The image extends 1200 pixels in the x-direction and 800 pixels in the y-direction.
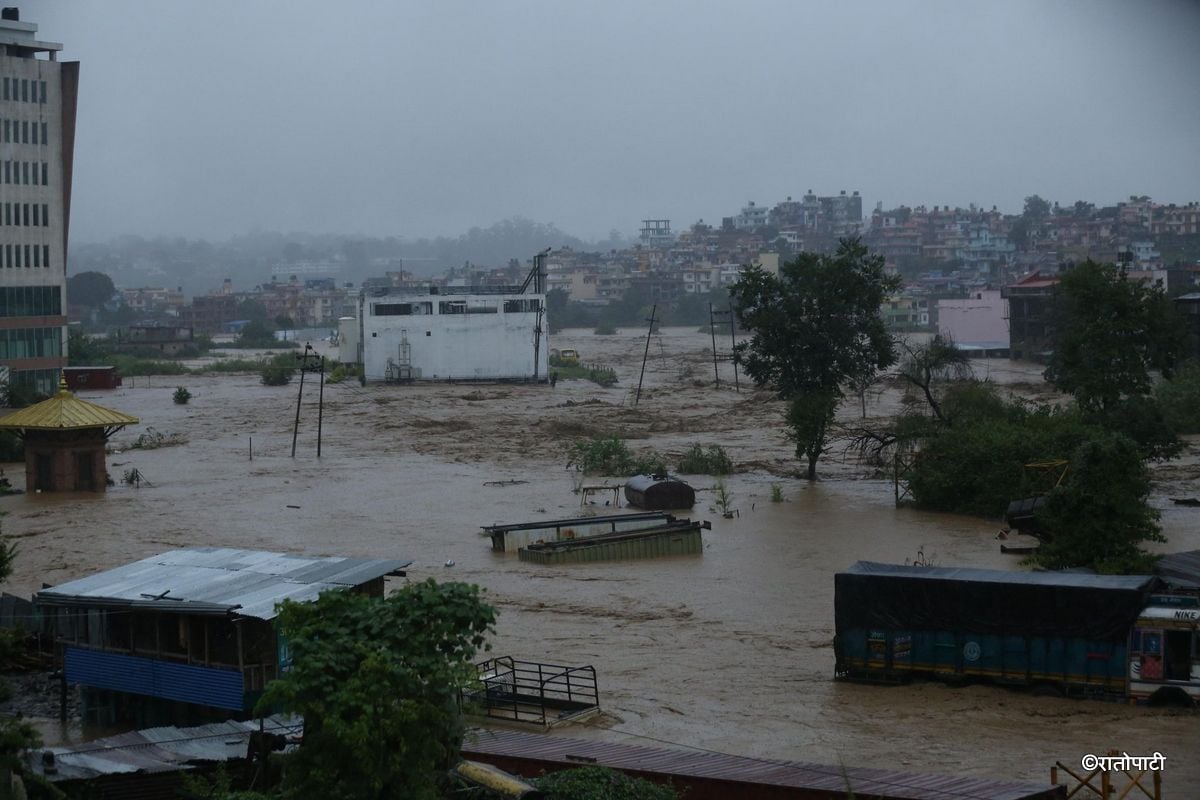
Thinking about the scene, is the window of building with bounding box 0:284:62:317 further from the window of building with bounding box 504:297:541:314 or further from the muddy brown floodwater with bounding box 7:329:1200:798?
the window of building with bounding box 504:297:541:314

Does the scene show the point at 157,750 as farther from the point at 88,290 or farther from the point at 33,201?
the point at 88,290

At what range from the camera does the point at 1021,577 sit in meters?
15.6

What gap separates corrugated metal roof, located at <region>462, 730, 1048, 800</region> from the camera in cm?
1050

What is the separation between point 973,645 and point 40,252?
38551 millimetres

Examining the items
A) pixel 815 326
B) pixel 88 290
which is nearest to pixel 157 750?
pixel 815 326

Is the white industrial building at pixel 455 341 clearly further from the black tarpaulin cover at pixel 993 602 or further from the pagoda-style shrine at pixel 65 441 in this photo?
the black tarpaulin cover at pixel 993 602

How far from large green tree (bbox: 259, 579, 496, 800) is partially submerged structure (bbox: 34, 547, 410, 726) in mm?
3898

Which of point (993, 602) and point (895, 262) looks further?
point (895, 262)

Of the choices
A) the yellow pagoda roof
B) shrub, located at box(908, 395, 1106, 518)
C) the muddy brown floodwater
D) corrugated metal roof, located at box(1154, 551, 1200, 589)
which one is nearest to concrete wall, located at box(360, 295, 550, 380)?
the muddy brown floodwater

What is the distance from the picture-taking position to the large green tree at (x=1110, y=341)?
3191cm

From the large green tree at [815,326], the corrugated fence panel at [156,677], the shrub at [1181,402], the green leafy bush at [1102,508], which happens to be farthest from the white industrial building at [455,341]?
the corrugated fence panel at [156,677]

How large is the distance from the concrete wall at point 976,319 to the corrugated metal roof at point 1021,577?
65.1 meters

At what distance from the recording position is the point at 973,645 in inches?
614

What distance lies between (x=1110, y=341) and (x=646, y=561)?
46.2 feet
